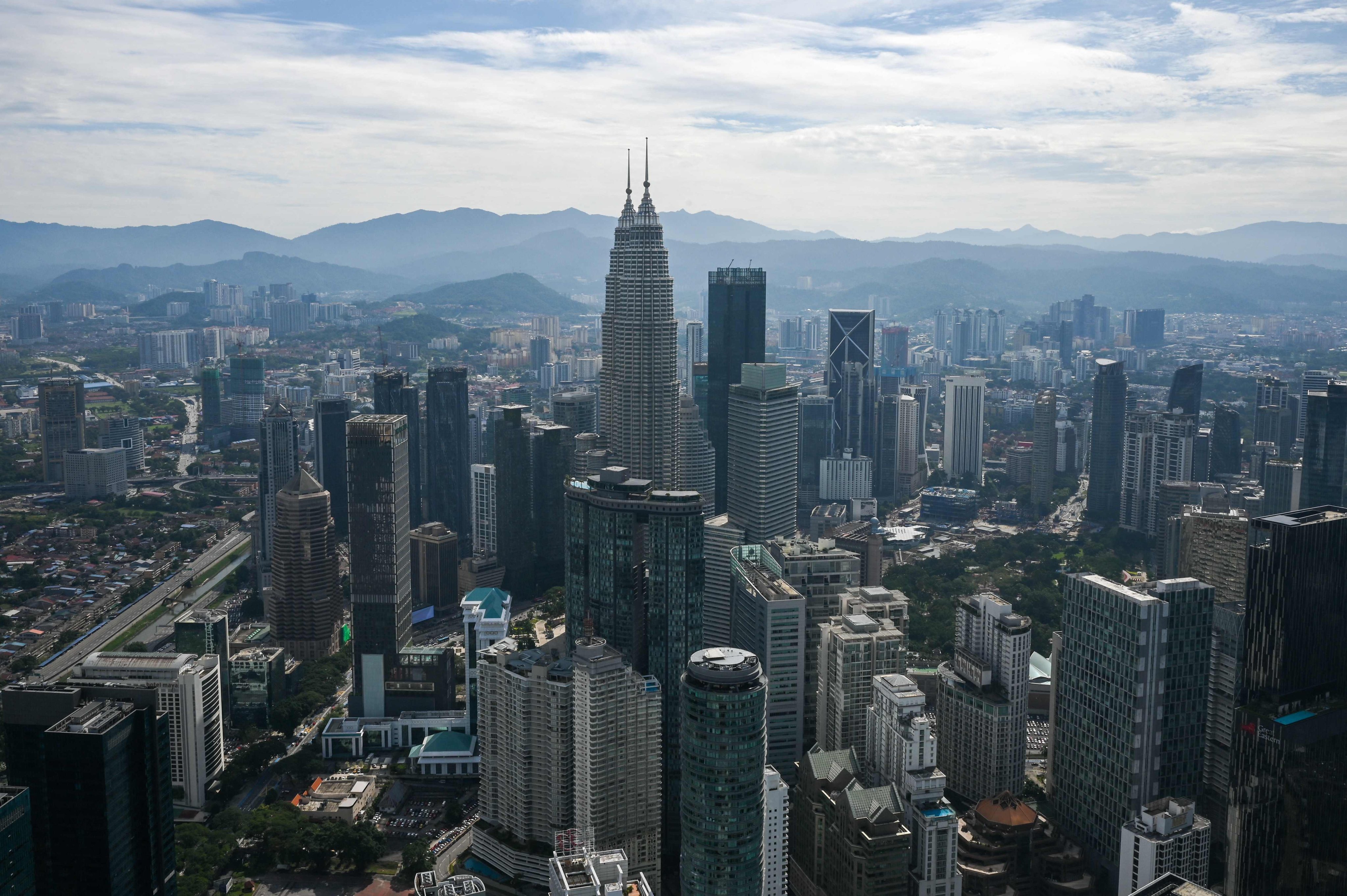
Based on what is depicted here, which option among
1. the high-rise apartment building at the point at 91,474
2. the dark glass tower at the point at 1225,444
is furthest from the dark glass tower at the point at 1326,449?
the high-rise apartment building at the point at 91,474

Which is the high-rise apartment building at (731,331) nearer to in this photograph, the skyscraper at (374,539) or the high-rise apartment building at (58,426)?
the skyscraper at (374,539)

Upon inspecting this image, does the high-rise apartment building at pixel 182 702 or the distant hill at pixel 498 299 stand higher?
the distant hill at pixel 498 299

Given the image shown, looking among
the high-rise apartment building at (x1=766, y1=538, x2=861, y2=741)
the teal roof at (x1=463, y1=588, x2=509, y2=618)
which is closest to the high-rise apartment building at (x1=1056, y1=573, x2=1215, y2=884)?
the high-rise apartment building at (x1=766, y1=538, x2=861, y2=741)

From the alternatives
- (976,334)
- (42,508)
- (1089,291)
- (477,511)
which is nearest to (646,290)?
(477,511)

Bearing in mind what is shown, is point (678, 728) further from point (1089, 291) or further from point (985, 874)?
point (1089, 291)

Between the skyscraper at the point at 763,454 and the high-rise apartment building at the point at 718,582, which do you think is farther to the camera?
the skyscraper at the point at 763,454

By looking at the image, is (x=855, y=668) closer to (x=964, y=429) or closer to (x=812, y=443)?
(x=812, y=443)

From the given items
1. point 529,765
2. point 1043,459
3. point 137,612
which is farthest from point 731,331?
point 529,765
